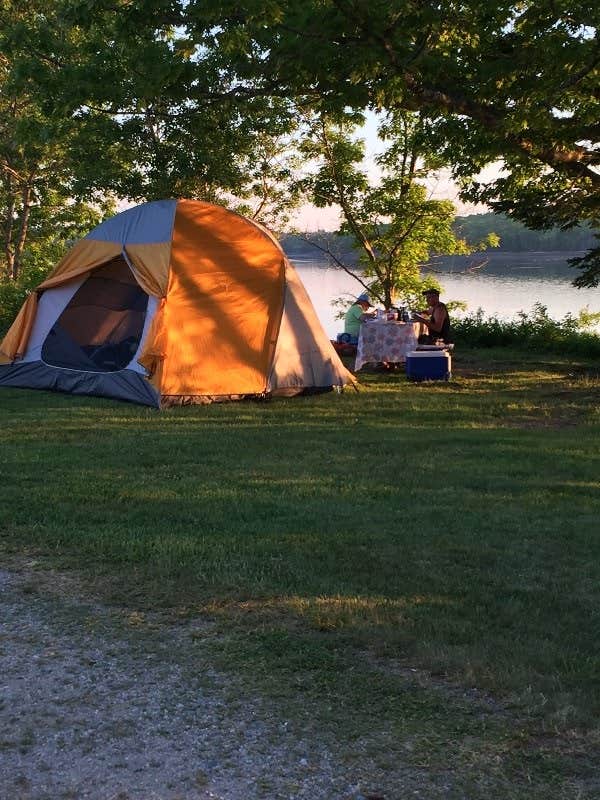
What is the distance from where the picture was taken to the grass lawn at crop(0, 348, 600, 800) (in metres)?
2.94

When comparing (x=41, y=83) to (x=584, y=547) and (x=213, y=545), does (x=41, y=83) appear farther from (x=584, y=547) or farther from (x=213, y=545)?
(x=584, y=547)

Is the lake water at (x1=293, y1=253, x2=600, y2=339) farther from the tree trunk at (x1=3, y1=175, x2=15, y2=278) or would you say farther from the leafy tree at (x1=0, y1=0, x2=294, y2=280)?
the tree trunk at (x1=3, y1=175, x2=15, y2=278)

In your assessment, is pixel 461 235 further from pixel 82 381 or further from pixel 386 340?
pixel 82 381

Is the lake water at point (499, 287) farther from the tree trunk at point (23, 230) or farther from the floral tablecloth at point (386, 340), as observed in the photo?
the tree trunk at point (23, 230)

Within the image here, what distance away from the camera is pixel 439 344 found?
12094 millimetres

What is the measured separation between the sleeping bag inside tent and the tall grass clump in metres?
6.52

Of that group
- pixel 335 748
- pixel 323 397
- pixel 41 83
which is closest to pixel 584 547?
pixel 335 748

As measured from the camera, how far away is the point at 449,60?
8523 mm

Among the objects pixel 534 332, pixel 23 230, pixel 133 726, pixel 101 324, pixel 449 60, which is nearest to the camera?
pixel 133 726

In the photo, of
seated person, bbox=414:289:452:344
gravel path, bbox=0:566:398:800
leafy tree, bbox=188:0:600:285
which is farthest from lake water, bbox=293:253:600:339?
gravel path, bbox=0:566:398:800

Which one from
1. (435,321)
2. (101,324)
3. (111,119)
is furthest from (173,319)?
(111,119)

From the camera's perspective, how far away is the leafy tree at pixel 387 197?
53.7ft

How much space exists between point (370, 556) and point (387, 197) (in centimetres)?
1285

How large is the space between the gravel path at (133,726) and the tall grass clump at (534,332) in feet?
43.7
